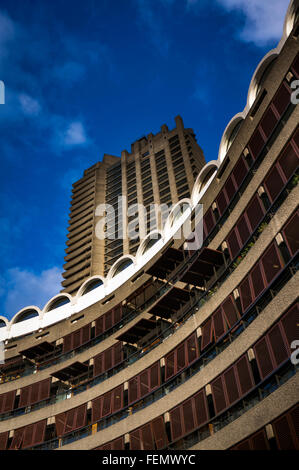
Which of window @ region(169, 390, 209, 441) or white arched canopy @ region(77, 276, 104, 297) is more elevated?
white arched canopy @ region(77, 276, 104, 297)

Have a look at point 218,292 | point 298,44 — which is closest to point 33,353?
point 218,292

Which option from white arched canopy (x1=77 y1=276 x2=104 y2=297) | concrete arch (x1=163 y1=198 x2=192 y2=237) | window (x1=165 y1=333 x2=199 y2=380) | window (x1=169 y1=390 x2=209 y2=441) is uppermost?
white arched canopy (x1=77 y1=276 x2=104 y2=297)

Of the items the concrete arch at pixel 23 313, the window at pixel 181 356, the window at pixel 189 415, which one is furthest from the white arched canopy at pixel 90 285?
the window at pixel 189 415

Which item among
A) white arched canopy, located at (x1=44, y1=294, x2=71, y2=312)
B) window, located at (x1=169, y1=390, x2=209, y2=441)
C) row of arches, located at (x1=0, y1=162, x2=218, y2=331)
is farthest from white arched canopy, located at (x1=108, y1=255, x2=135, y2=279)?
window, located at (x1=169, y1=390, x2=209, y2=441)

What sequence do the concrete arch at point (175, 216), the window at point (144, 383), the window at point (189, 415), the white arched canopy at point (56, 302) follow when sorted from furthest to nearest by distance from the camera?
the white arched canopy at point (56, 302) → the concrete arch at point (175, 216) → the window at point (144, 383) → the window at point (189, 415)

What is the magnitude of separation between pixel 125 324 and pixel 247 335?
13.9 metres

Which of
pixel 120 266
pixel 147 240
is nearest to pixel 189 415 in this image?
pixel 147 240

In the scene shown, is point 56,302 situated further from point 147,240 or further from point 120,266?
point 147,240

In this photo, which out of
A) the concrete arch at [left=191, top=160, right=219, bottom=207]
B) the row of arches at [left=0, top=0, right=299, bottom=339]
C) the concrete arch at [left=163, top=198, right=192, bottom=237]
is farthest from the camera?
the concrete arch at [left=163, top=198, right=192, bottom=237]

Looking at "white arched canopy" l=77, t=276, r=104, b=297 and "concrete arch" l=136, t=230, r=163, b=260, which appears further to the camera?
"white arched canopy" l=77, t=276, r=104, b=297

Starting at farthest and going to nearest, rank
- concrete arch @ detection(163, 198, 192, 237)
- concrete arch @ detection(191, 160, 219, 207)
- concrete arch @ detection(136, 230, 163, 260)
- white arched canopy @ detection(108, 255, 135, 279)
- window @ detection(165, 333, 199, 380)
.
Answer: white arched canopy @ detection(108, 255, 135, 279)
concrete arch @ detection(136, 230, 163, 260)
concrete arch @ detection(163, 198, 192, 237)
concrete arch @ detection(191, 160, 219, 207)
window @ detection(165, 333, 199, 380)

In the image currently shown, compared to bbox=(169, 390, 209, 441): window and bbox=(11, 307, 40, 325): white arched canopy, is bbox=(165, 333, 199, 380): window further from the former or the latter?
bbox=(11, 307, 40, 325): white arched canopy

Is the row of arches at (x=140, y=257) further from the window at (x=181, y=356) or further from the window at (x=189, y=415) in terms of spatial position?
the window at (x=189, y=415)
